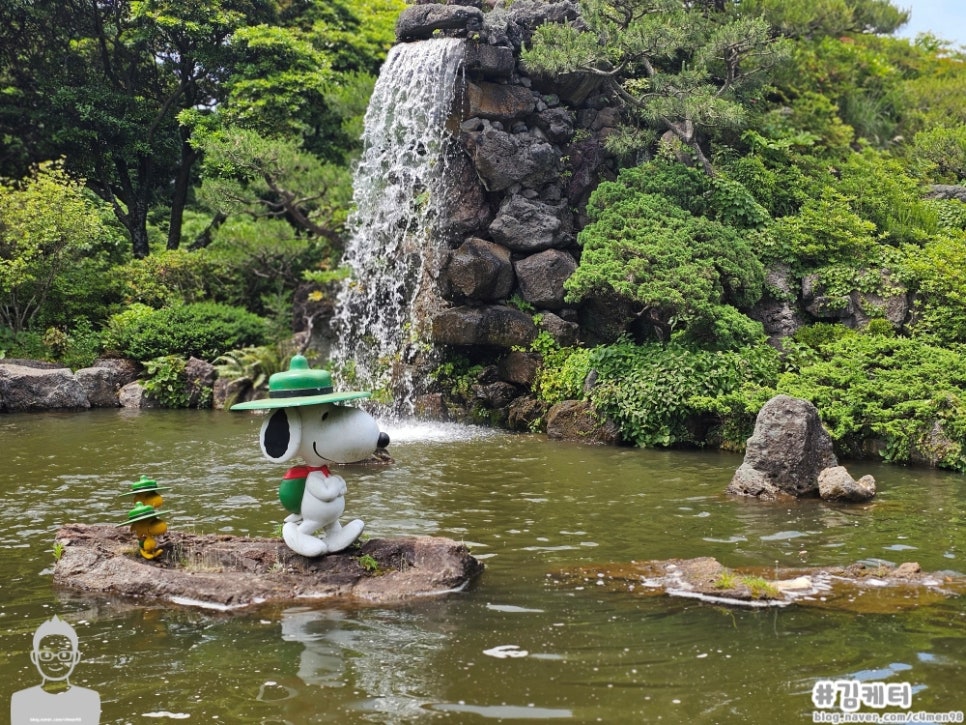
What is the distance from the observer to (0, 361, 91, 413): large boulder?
62.8 ft

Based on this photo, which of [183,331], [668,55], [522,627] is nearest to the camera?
[522,627]

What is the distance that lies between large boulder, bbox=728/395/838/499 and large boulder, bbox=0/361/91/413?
49.1ft

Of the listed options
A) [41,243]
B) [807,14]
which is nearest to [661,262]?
[807,14]

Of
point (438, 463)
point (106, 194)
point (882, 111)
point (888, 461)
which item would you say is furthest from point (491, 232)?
point (106, 194)

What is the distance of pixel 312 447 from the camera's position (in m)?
6.71

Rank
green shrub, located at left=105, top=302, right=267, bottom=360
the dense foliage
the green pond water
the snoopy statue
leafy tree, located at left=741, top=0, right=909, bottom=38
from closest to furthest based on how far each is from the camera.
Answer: the green pond water, the snoopy statue, the dense foliage, leafy tree, located at left=741, top=0, right=909, bottom=38, green shrub, located at left=105, top=302, right=267, bottom=360

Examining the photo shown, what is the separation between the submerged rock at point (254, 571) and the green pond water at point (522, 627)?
171 millimetres

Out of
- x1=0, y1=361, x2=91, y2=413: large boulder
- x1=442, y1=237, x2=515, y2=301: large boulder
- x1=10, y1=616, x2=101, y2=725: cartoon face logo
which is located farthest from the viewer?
x1=0, y1=361, x2=91, y2=413: large boulder

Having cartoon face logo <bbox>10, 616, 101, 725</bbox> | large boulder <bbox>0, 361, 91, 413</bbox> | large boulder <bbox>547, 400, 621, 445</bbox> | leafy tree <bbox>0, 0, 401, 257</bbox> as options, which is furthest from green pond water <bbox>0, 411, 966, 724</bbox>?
leafy tree <bbox>0, 0, 401, 257</bbox>

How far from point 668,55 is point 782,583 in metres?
15.9

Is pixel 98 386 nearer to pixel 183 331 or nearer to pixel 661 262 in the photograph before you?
pixel 183 331

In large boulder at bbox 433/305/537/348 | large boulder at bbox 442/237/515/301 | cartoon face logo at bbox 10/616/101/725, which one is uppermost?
large boulder at bbox 442/237/515/301

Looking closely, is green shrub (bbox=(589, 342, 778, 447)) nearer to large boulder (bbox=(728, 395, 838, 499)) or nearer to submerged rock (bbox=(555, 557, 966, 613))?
large boulder (bbox=(728, 395, 838, 499))

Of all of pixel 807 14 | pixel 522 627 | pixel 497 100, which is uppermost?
pixel 807 14
